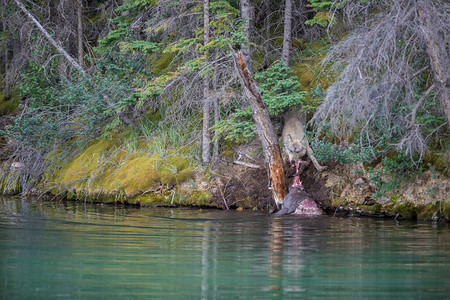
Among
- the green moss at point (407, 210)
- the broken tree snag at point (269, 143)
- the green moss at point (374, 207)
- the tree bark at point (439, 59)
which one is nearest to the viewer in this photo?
the tree bark at point (439, 59)

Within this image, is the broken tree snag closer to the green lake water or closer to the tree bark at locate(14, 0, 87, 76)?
the green lake water

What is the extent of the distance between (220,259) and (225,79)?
8964mm

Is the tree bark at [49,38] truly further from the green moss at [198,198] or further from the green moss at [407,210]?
the green moss at [407,210]

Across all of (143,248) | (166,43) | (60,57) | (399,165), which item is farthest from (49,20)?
(143,248)

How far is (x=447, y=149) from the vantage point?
33.4ft

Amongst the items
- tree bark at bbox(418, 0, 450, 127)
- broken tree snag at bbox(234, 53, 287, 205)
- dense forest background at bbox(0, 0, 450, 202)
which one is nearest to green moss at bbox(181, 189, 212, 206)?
dense forest background at bbox(0, 0, 450, 202)

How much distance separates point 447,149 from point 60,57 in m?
12.2

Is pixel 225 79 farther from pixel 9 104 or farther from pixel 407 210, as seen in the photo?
pixel 9 104

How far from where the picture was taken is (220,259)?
548cm

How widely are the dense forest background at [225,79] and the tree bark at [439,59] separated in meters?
0.02

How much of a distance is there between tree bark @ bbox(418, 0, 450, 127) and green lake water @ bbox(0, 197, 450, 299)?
7.19ft

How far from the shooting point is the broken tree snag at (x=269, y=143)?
11.4 meters

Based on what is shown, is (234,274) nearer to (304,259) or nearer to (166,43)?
(304,259)

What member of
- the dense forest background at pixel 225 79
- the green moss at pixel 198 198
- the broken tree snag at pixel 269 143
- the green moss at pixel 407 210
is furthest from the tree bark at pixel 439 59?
the green moss at pixel 198 198
